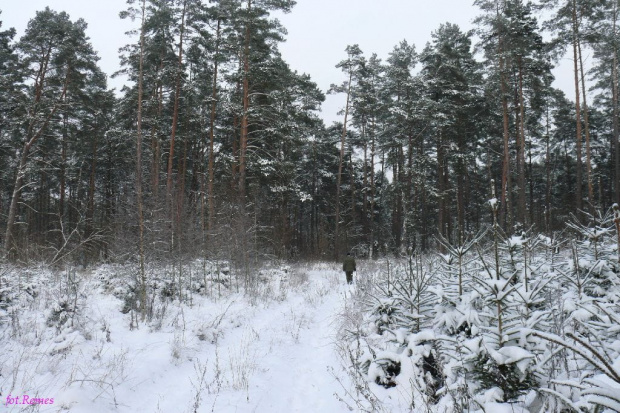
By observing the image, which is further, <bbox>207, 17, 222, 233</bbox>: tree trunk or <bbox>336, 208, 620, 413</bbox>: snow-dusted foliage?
<bbox>207, 17, 222, 233</bbox>: tree trunk

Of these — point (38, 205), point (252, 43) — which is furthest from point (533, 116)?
point (38, 205)

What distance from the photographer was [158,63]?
19.5 m

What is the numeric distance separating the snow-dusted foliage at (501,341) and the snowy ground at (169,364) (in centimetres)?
105

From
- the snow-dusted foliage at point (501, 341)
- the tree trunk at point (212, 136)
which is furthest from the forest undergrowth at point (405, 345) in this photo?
the tree trunk at point (212, 136)

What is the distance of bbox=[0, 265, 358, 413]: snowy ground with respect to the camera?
12.4 ft

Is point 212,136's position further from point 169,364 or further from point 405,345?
point 405,345

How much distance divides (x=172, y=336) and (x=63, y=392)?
2.63 metres

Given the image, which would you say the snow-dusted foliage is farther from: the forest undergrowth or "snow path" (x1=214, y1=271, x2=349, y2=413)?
"snow path" (x1=214, y1=271, x2=349, y2=413)

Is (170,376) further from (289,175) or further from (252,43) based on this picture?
(252,43)

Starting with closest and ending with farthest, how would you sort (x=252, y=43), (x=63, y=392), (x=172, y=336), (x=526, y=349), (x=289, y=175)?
(x=526, y=349) < (x=63, y=392) < (x=172, y=336) < (x=252, y=43) < (x=289, y=175)

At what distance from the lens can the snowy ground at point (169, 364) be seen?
3.79 m

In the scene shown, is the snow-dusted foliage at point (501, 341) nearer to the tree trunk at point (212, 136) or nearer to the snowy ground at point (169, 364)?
the snowy ground at point (169, 364)

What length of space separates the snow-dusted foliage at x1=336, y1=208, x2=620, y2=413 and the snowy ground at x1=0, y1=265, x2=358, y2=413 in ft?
3.45

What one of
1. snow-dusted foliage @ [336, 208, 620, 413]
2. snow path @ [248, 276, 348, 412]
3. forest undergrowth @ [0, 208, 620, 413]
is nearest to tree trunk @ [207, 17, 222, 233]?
forest undergrowth @ [0, 208, 620, 413]
